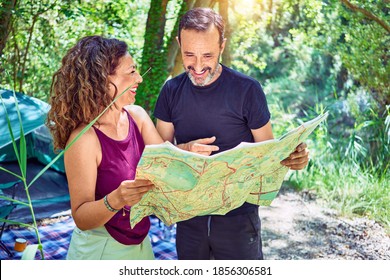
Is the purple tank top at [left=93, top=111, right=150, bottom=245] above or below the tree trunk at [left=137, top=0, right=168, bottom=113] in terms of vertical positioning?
above

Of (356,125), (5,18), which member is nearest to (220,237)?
(5,18)

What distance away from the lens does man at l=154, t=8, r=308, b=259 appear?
202 centimetres

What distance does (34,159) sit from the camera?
5418mm

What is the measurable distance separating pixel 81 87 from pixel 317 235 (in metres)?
3.24

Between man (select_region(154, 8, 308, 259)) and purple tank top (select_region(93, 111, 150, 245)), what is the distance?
0.68 feet

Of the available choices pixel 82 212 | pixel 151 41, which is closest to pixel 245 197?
pixel 82 212

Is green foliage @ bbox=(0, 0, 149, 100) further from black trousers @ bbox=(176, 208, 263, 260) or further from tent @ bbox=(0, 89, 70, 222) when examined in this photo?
black trousers @ bbox=(176, 208, 263, 260)

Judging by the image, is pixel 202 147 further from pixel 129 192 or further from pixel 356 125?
pixel 356 125

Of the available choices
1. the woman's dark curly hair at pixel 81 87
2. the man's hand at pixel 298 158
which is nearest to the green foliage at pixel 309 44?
the woman's dark curly hair at pixel 81 87

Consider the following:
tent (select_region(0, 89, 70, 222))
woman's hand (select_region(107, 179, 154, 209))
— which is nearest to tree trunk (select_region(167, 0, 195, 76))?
tent (select_region(0, 89, 70, 222))

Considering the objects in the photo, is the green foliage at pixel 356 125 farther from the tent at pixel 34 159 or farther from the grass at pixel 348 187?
the tent at pixel 34 159

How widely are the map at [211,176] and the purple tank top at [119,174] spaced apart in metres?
0.09

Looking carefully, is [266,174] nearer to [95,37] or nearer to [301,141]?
[301,141]
